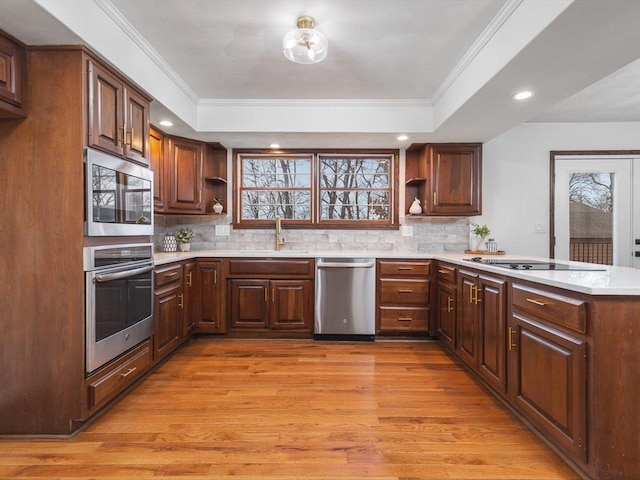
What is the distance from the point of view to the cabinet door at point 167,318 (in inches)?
105

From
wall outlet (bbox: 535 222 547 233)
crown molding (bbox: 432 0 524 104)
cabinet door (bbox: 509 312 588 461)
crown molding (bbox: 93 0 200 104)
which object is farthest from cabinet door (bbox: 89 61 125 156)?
wall outlet (bbox: 535 222 547 233)

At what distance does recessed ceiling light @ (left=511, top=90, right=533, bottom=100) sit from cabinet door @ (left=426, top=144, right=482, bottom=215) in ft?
3.69

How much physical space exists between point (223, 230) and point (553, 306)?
333 centimetres

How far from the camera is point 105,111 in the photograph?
2008 mm

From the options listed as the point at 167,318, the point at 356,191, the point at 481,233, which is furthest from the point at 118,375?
the point at 481,233

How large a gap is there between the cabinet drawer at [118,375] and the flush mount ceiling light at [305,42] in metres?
2.14

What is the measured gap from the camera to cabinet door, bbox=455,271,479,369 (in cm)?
251

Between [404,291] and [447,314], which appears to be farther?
[404,291]

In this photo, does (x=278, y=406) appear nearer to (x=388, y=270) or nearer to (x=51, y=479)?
(x=51, y=479)

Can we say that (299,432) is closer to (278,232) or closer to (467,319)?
(467,319)

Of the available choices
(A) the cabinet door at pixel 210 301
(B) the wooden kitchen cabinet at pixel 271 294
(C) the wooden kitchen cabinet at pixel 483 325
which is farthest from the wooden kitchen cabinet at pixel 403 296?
(A) the cabinet door at pixel 210 301

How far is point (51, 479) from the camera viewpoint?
1.54 m

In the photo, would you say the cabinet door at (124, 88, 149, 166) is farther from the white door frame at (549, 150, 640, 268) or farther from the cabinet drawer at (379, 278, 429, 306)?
the white door frame at (549, 150, 640, 268)

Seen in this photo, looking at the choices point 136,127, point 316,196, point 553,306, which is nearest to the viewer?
point 553,306
